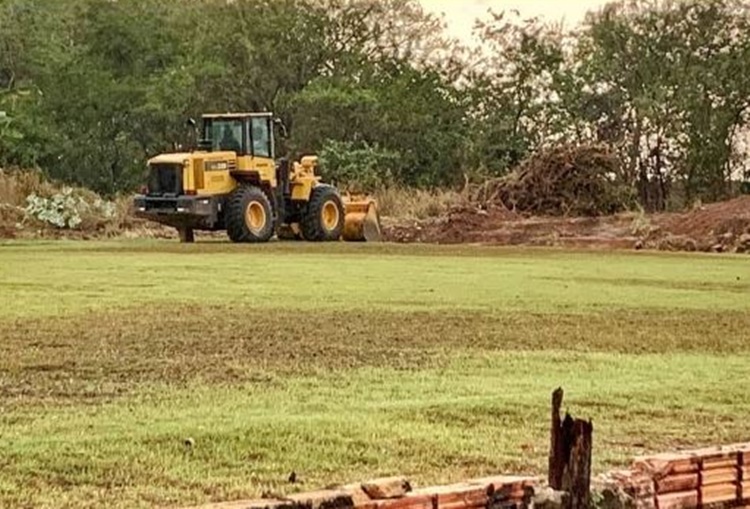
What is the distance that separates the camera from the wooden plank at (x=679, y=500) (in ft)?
9.86

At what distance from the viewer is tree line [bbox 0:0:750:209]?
111 feet

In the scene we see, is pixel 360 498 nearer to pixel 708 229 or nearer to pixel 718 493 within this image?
pixel 718 493

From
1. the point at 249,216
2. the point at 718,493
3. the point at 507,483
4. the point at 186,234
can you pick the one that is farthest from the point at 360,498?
the point at 186,234

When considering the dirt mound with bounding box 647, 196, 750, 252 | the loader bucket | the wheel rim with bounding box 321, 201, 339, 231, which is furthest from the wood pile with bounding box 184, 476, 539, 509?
the loader bucket

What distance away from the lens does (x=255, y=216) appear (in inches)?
928

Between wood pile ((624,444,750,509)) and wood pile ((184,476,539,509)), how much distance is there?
335 millimetres

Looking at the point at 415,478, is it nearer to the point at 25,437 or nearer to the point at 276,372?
the point at 25,437

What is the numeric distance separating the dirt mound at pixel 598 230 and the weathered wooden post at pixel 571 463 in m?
20.4

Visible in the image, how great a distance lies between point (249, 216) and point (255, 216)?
28cm

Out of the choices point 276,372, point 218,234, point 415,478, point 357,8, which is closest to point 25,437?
point 415,478

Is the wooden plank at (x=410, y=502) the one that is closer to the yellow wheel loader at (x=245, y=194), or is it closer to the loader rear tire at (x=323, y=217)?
the yellow wheel loader at (x=245, y=194)

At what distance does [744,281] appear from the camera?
13.7m

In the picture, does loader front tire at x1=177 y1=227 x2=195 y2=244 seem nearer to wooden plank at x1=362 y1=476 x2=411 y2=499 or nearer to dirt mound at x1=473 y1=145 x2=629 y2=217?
dirt mound at x1=473 y1=145 x2=629 y2=217

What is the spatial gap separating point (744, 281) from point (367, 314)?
5895mm
